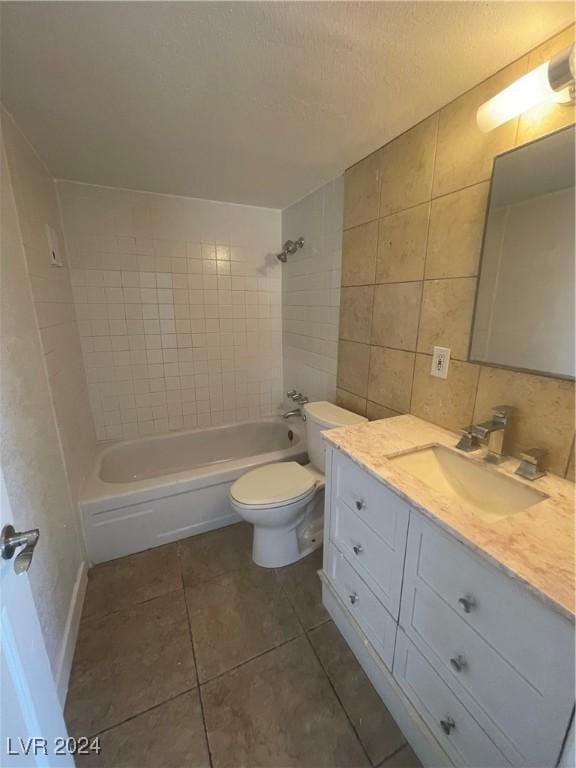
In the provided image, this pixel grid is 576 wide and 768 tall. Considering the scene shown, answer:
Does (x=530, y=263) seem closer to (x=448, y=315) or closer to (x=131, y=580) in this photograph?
(x=448, y=315)

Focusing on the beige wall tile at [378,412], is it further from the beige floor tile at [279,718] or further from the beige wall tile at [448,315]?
the beige floor tile at [279,718]

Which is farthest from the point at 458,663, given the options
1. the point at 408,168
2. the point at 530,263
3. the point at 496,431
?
the point at 408,168

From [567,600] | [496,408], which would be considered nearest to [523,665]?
[567,600]

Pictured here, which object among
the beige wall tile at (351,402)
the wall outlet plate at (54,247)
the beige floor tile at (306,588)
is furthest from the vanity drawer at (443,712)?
the wall outlet plate at (54,247)

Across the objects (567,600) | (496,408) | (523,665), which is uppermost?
(496,408)

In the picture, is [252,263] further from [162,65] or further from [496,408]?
[496,408]

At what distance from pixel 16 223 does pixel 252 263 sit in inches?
60.3

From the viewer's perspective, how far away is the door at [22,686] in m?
0.55

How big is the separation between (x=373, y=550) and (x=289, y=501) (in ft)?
1.71

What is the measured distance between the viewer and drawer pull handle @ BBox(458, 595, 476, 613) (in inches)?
28.6

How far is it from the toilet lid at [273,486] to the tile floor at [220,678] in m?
0.45

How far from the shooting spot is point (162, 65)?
0.96m

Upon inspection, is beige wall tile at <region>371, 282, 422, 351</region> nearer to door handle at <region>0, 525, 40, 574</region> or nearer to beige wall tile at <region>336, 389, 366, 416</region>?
beige wall tile at <region>336, 389, 366, 416</region>

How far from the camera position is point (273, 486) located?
158 centimetres
